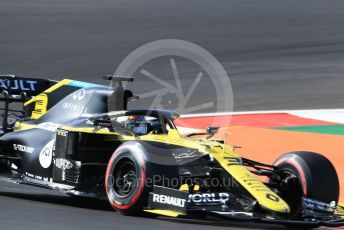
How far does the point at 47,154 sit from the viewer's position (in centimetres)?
1038

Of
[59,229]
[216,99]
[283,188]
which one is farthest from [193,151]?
[216,99]

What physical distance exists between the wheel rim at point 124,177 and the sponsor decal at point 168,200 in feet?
1.15

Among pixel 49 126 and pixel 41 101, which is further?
pixel 41 101

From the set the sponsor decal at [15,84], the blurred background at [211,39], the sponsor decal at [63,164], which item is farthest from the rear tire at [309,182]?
the blurred background at [211,39]

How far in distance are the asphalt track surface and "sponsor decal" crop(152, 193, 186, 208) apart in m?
2.43

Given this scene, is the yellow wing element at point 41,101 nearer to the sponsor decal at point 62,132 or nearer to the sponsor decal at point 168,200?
the sponsor decal at point 62,132

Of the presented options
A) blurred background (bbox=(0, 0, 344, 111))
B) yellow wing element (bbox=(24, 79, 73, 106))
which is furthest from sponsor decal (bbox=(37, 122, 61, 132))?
blurred background (bbox=(0, 0, 344, 111))

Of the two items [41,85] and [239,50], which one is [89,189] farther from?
[239,50]

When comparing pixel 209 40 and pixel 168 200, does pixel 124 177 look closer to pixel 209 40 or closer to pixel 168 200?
pixel 168 200

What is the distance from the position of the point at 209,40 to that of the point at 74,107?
14895 millimetres

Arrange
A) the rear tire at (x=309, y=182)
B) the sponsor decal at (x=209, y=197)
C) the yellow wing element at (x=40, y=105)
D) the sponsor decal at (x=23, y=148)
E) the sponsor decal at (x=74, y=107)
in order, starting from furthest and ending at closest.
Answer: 1. the yellow wing element at (x=40, y=105)
2. the sponsor decal at (x=23, y=148)
3. the sponsor decal at (x=74, y=107)
4. the rear tire at (x=309, y=182)
5. the sponsor decal at (x=209, y=197)

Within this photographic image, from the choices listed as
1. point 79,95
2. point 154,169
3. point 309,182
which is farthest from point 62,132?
point 309,182

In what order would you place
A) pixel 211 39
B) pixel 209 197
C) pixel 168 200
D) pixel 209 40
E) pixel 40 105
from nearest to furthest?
pixel 209 197, pixel 168 200, pixel 40 105, pixel 209 40, pixel 211 39

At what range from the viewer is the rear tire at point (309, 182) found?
30.5 feet
